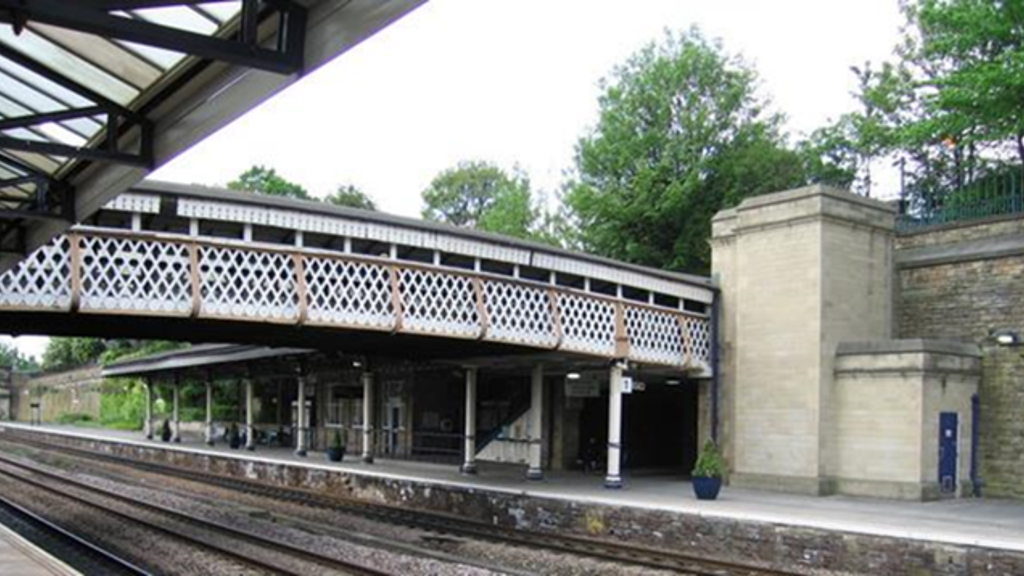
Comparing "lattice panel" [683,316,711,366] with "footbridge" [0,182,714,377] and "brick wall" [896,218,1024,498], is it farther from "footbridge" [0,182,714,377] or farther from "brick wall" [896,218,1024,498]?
"brick wall" [896,218,1024,498]

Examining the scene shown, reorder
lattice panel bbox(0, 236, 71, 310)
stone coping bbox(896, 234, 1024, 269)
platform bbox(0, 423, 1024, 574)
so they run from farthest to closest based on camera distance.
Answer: stone coping bbox(896, 234, 1024, 269) → platform bbox(0, 423, 1024, 574) → lattice panel bbox(0, 236, 71, 310)

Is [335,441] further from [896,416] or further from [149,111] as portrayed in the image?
[149,111]

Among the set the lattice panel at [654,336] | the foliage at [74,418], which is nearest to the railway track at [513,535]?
the lattice panel at [654,336]

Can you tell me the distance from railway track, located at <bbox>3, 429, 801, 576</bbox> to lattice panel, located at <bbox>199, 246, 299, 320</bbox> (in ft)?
16.8

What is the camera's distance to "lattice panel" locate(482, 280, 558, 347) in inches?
734

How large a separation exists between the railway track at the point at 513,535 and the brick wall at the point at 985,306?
29.6ft

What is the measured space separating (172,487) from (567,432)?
35.0ft

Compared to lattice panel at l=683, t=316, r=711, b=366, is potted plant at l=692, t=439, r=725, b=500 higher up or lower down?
lower down

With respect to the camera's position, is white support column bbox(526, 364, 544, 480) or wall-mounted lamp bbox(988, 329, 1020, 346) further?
white support column bbox(526, 364, 544, 480)

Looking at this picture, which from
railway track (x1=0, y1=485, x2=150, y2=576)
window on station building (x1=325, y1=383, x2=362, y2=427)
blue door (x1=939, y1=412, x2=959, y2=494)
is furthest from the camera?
window on station building (x1=325, y1=383, x2=362, y2=427)

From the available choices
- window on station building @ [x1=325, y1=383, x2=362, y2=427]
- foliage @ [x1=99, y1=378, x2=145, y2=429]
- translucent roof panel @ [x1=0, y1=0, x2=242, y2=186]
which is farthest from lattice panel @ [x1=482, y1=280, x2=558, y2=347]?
foliage @ [x1=99, y1=378, x2=145, y2=429]

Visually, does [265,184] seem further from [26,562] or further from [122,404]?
[26,562]

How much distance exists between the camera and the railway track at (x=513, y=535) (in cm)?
1377

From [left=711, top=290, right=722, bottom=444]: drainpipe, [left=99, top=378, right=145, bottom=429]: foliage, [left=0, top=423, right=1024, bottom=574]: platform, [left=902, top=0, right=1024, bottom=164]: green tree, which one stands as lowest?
[left=99, top=378, right=145, bottom=429]: foliage
